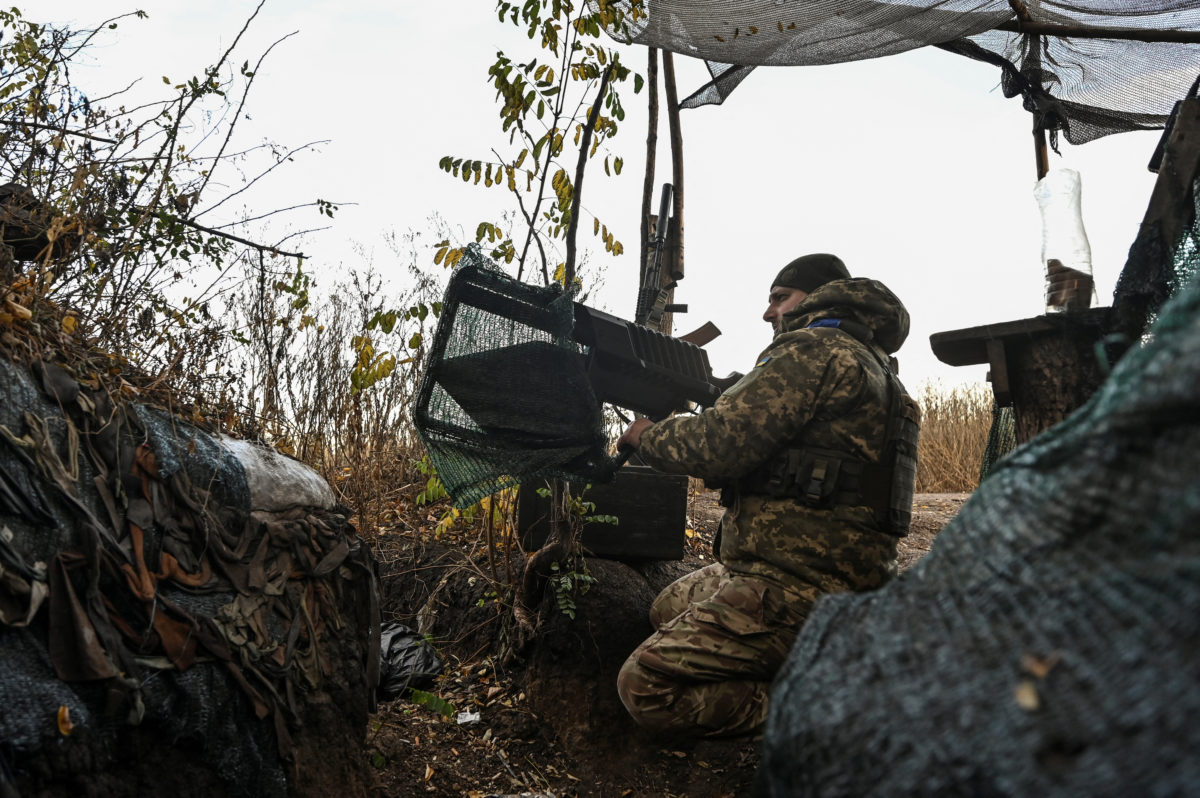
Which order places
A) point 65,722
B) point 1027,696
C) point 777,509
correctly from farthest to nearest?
1. point 777,509
2. point 65,722
3. point 1027,696

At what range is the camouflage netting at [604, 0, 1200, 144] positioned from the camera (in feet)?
12.7

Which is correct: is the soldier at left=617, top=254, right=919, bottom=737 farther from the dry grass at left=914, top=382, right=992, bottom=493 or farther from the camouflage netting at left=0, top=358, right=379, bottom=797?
the dry grass at left=914, top=382, right=992, bottom=493

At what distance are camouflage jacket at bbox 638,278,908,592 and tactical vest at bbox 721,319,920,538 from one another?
0.03 metres

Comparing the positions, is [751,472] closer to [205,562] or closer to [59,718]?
[205,562]

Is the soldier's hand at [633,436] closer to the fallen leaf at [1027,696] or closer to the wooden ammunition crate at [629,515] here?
the wooden ammunition crate at [629,515]

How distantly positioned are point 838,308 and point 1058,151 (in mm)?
2325

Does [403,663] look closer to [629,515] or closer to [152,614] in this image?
[629,515]

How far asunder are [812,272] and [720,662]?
1.62m

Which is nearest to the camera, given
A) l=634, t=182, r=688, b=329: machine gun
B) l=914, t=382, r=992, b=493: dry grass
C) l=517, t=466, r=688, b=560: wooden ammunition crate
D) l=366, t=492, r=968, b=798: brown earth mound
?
l=366, t=492, r=968, b=798: brown earth mound

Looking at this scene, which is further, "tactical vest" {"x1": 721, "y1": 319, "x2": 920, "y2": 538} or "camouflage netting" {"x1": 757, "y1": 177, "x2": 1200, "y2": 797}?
"tactical vest" {"x1": 721, "y1": 319, "x2": 920, "y2": 538}

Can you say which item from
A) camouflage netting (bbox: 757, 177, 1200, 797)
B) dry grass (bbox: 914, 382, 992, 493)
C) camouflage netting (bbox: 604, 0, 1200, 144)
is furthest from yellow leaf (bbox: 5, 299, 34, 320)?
dry grass (bbox: 914, 382, 992, 493)

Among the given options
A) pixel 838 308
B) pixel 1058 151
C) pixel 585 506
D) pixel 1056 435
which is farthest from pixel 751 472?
pixel 1058 151

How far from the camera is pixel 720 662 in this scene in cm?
281

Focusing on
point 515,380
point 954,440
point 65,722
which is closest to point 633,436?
point 515,380
